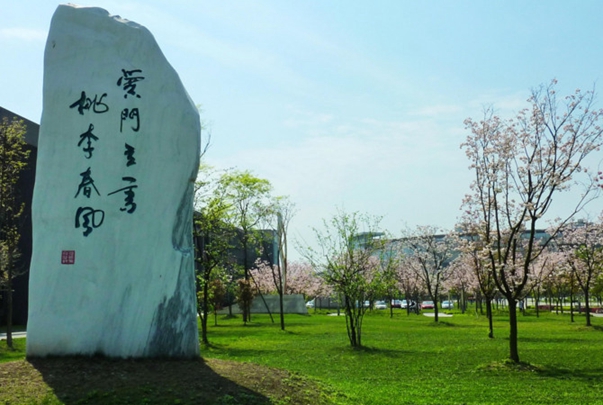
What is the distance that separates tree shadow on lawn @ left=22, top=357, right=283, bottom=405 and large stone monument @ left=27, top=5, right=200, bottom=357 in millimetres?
304

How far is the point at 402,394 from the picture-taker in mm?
10625

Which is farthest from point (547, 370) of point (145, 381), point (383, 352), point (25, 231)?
point (25, 231)

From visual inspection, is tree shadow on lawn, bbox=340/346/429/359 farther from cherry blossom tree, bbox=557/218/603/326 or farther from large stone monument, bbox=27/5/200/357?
cherry blossom tree, bbox=557/218/603/326

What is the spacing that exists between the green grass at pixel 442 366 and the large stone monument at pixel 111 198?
3737mm

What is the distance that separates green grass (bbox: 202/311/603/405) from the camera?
421 inches

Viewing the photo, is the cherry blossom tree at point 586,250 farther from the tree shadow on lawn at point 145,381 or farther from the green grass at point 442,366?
the tree shadow on lawn at point 145,381

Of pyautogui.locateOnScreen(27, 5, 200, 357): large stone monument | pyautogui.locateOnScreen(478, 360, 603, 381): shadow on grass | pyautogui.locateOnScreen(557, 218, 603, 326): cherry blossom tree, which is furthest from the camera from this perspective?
pyautogui.locateOnScreen(557, 218, 603, 326): cherry blossom tree

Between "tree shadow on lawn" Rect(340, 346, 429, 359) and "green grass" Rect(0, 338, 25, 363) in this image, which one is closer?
"green grass" Rect(0, 338, 25, 363)

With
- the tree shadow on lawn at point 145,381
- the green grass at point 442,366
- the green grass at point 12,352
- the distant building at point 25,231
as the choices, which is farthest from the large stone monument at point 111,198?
the distant building at point 25,231

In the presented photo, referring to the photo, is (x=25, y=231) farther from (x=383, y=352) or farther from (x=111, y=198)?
(x=111, y=198)

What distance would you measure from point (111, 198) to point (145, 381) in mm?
2961

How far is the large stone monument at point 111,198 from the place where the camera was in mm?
8945

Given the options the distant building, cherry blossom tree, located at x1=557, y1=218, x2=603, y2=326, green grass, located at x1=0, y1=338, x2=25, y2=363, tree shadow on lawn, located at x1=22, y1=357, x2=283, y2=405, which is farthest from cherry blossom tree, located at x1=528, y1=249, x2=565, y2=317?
the distant building

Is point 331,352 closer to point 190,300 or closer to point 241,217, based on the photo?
point 190,300
